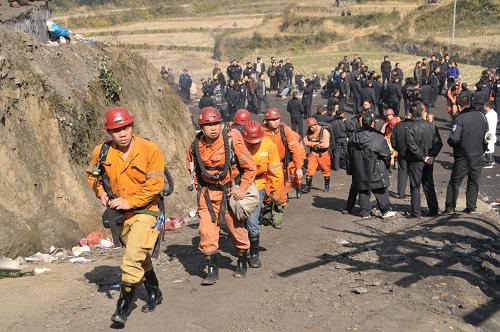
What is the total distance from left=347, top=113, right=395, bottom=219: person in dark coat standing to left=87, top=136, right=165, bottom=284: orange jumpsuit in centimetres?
531

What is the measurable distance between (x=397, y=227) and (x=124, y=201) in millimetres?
5871

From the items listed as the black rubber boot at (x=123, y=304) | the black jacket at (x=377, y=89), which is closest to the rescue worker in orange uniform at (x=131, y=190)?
the black rubber boot at (x=123, y=304)

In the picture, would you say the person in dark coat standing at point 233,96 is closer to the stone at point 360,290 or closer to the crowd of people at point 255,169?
the crowd of people at point 255,169

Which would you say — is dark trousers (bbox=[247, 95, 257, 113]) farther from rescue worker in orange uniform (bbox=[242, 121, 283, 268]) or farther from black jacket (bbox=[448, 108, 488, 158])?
rescue worker in orange uniform (bbox=[242, 121, 283, 268])

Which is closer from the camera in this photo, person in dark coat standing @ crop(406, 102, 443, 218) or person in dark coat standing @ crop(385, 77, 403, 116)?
person in dark coat standing @ crop(406, 102, 443, 218)

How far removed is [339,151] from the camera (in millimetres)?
17109

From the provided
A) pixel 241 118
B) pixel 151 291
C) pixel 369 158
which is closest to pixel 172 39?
pixel 241 118

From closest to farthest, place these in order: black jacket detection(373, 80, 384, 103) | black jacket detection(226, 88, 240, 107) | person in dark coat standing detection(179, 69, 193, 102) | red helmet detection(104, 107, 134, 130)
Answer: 1. red helmet detection(104, 107, 134, 130)
2. black jacket detection(373, 80, 384, 103)
3. black jacket detection(226, 88, 240, 107)
4. person in dark coat standing detection(179, 69, 193, 102)

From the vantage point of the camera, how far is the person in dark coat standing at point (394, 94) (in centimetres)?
2367

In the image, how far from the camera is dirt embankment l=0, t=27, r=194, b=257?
951 centimetres

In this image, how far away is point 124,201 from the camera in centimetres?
634

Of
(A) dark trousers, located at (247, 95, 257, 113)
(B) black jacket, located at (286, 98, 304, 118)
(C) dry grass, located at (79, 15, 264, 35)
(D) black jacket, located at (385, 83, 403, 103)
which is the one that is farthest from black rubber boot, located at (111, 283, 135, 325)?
(C) dry grass, located at (79, 15, 264, 35)

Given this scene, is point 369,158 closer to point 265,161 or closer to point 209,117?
point 265,161

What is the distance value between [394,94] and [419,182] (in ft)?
43.2
